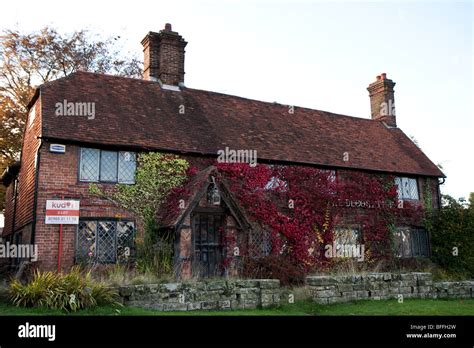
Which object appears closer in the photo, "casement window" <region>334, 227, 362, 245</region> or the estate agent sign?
the estate agent sign

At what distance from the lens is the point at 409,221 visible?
66.5ft

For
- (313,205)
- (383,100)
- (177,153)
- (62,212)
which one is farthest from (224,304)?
(383,100)

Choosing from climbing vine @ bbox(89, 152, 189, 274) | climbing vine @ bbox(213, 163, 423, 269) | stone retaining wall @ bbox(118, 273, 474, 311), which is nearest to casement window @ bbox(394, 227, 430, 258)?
climbing vine @ bbox(213, 163, 423, 269)

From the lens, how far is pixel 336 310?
1107cm

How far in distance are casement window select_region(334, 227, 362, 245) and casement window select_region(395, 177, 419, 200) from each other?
3.22 m

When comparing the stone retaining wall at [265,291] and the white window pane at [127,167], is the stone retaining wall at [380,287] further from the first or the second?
the white window pane at [127,167]

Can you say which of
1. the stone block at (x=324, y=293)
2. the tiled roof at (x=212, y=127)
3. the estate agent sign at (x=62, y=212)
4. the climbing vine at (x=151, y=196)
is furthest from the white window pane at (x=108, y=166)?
the stone block at (x=324, y=293)

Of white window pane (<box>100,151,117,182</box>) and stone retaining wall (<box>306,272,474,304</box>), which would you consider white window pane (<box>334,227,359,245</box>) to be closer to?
stone retaining wall (<box>306,272,474,304</box>)

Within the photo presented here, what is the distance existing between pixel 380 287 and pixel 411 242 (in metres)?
8.54

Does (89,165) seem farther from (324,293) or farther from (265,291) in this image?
(324,293)

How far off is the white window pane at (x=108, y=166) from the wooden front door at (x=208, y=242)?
2.89 m

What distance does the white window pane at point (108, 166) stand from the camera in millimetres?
14547

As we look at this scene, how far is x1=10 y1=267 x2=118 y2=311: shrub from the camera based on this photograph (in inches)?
368
